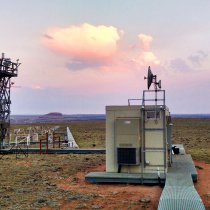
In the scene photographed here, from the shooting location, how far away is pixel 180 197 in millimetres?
10617

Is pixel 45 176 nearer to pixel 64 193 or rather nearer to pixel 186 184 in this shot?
pixel 64 193

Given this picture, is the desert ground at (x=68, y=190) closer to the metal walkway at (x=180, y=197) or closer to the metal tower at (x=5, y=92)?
the metal walkway at (x=180, y=197)

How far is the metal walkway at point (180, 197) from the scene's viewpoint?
9852 millimetres

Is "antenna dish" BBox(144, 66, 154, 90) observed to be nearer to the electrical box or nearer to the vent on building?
the electrical box

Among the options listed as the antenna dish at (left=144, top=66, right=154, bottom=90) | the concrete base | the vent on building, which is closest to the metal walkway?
the concrete base

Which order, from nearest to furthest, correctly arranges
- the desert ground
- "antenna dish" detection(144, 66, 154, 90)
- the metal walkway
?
1. the metal walkway
2. the desert ground
3. "antenna dish" detection(144, 66, 154, 90)

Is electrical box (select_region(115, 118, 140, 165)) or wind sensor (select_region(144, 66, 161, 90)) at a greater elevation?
wind sensor (select_region(144, 66, 161, 90))

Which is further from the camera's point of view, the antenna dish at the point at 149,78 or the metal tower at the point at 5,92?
the metal tower at the point at 5,92

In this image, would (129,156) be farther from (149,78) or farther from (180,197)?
(180,197)

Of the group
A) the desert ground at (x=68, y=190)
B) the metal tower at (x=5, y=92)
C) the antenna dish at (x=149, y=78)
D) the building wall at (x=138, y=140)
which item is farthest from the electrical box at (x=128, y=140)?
the metal tower at (x=5, y=92)

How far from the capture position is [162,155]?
16.3 m

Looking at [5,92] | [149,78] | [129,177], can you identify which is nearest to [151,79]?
[149,78]

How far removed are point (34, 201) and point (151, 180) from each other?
4.88m

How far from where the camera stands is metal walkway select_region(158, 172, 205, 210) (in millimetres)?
9852
